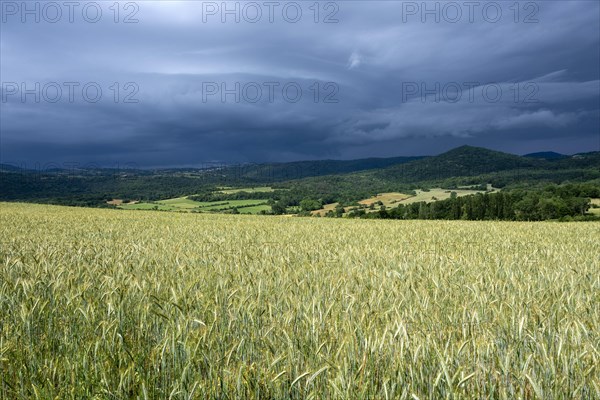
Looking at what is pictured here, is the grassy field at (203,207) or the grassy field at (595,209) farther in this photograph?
the grassy field at (203,207)

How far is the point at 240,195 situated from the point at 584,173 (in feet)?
583

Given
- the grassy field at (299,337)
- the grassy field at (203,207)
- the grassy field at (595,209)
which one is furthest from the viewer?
the grassy field at (203,207)

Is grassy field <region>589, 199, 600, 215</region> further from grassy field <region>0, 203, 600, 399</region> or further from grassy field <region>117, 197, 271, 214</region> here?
grassy field <region>0, 203, 600, 399</region>

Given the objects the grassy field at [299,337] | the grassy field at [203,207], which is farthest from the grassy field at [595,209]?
the grassy field at [299,337]

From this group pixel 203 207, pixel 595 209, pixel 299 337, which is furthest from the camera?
pixel 203 207

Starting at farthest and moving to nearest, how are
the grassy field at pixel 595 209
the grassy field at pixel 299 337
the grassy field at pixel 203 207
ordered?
the grassy field at pixel 203 207, the grassy field at pixel 595 209, the grassy field at pixel 299 337

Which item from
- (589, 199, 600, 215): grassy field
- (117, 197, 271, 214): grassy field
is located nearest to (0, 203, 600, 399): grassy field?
(589, 199, 600, 215): grassy field

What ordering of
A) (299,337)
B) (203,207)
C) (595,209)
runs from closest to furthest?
(299,337)
(595,209)
(203,207)

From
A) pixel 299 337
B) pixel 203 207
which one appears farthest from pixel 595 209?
pixel 299 337

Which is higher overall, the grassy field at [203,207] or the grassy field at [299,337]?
the grassy field at [299,337]

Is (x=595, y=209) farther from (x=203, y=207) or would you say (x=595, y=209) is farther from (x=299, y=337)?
(x=299, y=337)

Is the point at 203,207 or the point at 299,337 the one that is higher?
the point at 299,337

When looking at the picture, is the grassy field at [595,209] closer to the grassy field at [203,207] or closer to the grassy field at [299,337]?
the grassy field at [203,207]

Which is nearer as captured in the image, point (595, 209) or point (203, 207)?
point (595, 209)
